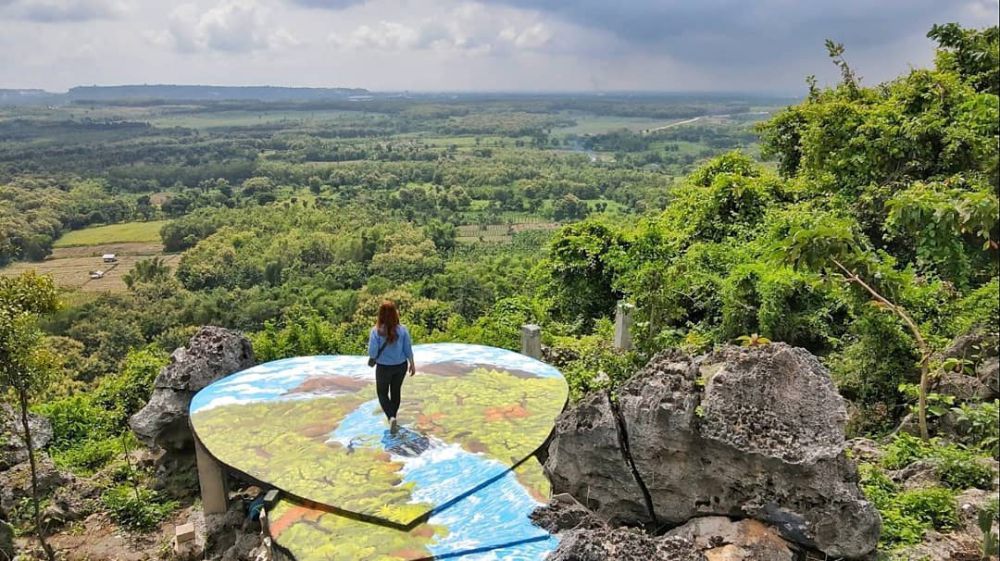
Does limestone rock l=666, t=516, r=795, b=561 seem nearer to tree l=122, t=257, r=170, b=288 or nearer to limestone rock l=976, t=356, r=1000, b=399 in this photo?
limestone rock l=976, t=356, r=1000, b=399

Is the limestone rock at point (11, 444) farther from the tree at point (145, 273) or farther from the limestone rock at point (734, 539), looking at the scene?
the tree at point (145, 273)

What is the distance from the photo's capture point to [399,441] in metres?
6.13

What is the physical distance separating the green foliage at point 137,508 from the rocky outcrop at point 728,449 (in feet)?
17.1

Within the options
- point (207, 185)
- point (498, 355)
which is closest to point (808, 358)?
point (498, 355)

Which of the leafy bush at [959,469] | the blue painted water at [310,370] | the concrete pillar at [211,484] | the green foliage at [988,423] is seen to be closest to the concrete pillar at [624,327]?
the blue painted water at [310,370]

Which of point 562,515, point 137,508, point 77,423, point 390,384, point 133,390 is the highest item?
point 390,384

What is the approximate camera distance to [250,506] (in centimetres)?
647

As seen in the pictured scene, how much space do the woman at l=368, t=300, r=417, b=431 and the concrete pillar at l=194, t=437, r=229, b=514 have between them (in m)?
1.73

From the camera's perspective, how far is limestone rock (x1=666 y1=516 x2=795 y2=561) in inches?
162

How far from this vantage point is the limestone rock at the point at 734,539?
162 inches

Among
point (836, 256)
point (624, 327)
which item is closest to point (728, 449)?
point (836, 256)

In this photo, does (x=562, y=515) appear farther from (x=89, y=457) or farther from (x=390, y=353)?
(x=89, y=457)

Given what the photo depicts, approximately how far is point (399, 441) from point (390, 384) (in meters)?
0.55

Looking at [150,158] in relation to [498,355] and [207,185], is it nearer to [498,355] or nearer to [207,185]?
[207,185]
